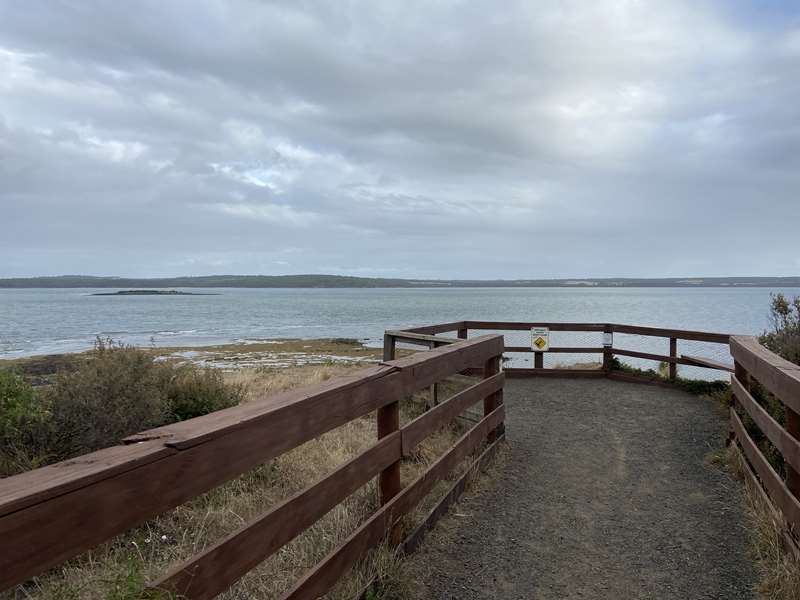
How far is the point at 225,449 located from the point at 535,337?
9965 mm

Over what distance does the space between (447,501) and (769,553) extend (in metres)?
2.23

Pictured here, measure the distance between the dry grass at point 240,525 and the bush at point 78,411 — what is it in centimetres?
123

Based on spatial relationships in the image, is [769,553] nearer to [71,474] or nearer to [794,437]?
[794,437]

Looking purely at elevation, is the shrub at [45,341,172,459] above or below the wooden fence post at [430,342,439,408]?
above

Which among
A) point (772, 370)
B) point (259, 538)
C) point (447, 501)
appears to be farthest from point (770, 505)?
point (259, 538)

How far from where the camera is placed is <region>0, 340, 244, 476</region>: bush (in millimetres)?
5145

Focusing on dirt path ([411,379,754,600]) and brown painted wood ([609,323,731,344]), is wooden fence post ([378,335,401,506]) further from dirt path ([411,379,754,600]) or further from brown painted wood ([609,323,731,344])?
brown painted wood ([609,323,731,344])

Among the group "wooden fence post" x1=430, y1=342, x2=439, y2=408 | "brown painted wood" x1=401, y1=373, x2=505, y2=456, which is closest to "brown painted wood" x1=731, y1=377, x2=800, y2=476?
"brown painted wood" x1=401, y1=373, x2=505, y2=456

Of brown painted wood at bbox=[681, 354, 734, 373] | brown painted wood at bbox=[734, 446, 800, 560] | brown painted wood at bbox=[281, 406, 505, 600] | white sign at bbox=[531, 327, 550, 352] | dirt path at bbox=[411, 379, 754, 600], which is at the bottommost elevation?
dirt path at bbox=[411, 379, 754, 600]

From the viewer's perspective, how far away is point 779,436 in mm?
3982

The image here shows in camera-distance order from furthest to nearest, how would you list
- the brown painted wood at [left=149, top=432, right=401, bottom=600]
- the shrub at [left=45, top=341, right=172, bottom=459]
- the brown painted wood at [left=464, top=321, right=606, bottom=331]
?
1. the brown painted wood at [left=464, top=321, right=606, bottom=331]
2. the shrub at [left=45, top=341, right=172, bottom=459]
3. the brown painted wood at [left=149, top=432, right=401, bottom=600]

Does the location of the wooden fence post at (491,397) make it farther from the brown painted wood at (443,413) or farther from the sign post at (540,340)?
the sign post at (540,340)

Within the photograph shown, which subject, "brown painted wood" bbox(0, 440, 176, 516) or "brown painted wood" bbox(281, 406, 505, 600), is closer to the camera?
"brown painted wood" bbox(0, 440, 176, 516)

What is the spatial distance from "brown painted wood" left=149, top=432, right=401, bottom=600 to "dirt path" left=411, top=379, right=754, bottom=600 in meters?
1.01
